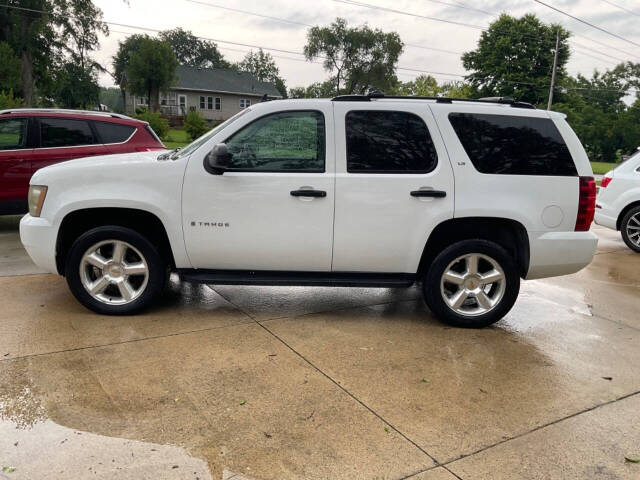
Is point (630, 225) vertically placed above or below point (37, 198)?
below

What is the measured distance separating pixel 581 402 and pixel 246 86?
63.1 meters

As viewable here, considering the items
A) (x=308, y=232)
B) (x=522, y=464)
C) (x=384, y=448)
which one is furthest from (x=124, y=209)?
(x=522, y=464)

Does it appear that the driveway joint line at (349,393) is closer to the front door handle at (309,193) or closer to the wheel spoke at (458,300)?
the front door handle at (309,193)

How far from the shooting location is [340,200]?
4367 mm

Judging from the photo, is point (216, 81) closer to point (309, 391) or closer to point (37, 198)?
point (37, 198)

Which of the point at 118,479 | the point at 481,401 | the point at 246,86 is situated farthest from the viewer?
the point at 246,86

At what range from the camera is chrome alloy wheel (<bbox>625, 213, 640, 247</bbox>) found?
8367mm

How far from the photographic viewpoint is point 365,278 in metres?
4.57

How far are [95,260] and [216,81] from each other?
60.0 metres

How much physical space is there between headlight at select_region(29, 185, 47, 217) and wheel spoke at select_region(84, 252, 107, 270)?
1.89 ft

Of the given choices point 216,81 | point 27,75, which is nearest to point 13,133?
point 27,75

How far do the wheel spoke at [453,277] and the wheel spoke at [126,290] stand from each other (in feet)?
9.22

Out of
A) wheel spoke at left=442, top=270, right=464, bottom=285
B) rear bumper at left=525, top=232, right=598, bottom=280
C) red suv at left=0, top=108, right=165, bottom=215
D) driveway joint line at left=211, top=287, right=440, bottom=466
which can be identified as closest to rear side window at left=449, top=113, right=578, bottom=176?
rear bumper at left=525, top=232, right=598, bottom=280

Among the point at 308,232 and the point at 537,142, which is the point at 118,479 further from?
the point at 537,142
